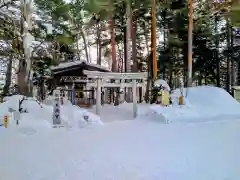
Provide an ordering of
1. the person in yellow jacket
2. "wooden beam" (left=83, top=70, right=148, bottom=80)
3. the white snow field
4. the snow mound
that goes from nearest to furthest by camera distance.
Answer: the white snow field
the snow mound
"wooden beam" (left=83, top=70, right=148, bottom=80)
the person in yellow jacket

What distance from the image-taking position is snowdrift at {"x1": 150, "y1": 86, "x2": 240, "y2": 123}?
9.71 meters

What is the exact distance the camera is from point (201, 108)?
35.3 ft

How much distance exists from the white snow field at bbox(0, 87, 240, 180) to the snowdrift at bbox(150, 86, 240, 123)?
2567mm

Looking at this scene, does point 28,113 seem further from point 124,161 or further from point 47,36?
point 124,161

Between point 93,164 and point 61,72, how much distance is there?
35.2 feet

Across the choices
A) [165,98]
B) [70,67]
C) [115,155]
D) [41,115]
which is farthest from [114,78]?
[115,155]

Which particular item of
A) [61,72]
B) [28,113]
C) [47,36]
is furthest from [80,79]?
[28,113]

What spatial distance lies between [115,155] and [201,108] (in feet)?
22.7

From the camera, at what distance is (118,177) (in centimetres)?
337

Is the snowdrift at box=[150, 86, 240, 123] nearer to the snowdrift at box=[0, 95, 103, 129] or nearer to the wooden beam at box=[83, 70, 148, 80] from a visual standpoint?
the wooden beam at box=[83, 70, 148, 80]

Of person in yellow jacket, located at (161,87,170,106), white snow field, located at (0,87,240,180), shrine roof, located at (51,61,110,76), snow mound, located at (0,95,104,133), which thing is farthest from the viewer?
shrine roof, located at (51,61,110,76)

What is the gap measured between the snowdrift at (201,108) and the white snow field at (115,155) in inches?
101

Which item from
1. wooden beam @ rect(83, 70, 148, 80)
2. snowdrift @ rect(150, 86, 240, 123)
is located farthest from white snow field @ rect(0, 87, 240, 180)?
wooden beam @ rect(83, 70, 148, 80)

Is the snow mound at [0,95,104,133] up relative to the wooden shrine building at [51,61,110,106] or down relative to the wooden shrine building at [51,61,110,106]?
down
